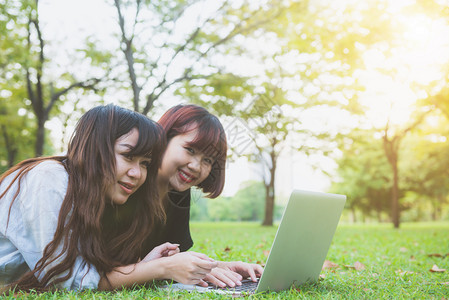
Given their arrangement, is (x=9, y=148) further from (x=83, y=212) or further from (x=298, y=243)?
(x=298, y=243)

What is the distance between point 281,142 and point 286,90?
76.3 inches

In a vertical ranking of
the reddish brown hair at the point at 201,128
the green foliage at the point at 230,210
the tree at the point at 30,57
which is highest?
the tree at the point at 30,57

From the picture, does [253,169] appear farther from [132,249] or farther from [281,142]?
[132,249]

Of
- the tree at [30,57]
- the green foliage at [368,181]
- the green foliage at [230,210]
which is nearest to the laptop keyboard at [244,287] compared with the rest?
the tree at [30,57]

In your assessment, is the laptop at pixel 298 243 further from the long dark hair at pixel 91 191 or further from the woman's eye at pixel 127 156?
the woman's eye at pixel 127 156

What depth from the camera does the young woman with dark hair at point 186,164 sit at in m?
2.64

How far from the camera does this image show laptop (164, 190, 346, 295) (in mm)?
1861

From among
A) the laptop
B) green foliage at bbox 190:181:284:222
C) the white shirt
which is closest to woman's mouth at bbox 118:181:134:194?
the white shirt

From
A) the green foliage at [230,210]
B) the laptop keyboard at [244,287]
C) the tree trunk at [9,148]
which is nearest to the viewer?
the laptop keyboard at [244,287]

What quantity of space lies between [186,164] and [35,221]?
102cm

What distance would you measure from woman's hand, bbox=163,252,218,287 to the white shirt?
14.1 inches

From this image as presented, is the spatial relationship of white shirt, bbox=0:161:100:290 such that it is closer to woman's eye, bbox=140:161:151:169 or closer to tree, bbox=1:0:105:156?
woman's eye, bbox=140:161:151:169

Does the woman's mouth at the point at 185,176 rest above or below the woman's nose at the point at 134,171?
below

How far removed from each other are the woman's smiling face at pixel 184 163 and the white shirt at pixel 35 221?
81 centimetres
